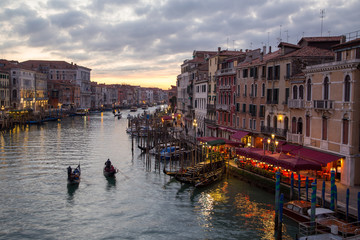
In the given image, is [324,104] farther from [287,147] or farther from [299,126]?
[287,147]

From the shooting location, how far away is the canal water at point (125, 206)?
1566cm

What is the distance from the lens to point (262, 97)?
27141 mm

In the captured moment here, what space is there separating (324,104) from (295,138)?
3588mm

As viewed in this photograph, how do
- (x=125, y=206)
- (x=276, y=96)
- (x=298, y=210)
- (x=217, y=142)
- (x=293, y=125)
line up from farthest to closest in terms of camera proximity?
1. (x=217, y=142)
2. (x=276, y=96)
3. (x=293, y=125)
4. (x=125, y=206)
5. (x=298, y=210)

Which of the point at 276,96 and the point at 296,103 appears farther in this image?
the point at 276,96

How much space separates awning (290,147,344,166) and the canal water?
292cm

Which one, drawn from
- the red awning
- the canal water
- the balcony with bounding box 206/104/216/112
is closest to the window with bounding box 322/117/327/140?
the red awning

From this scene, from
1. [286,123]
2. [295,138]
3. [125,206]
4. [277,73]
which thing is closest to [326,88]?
[295,138]

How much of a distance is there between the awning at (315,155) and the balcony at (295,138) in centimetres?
62

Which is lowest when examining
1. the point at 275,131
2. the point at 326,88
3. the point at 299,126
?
the point at 275,131

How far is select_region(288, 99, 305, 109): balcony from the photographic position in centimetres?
2184

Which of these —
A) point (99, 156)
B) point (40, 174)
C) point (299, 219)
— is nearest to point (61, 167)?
point (40, 174)

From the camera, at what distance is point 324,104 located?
1936 centimetres

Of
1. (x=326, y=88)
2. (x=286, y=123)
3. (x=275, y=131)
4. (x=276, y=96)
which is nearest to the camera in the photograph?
(x=326, y=88)
